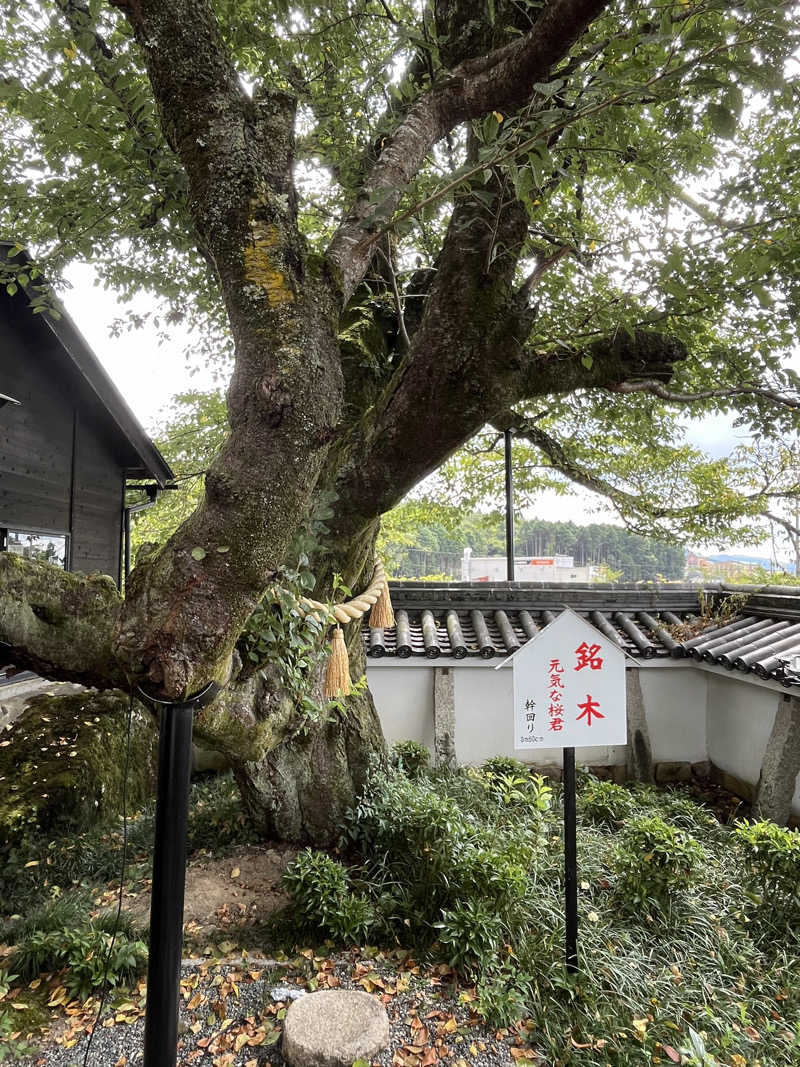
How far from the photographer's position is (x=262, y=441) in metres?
2.20

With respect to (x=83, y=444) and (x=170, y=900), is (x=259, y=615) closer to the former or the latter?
(x=170, y=900)

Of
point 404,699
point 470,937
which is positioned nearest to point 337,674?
point 470,937

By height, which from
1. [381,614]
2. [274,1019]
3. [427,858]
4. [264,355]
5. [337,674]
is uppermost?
[264,355]

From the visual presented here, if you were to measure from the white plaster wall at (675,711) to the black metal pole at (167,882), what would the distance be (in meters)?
6.84

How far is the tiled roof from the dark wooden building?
433 centimetres

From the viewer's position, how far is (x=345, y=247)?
2.59 metres

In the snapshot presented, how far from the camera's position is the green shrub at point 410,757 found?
19.0 ft

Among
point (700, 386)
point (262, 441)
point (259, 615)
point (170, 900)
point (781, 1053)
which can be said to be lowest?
point (781, 1053)

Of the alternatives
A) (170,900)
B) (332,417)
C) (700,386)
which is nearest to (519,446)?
(700,386)

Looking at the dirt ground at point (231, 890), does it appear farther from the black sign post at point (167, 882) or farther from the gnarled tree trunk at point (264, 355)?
the black sign post at point (167, 882)

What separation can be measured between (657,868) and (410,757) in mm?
2530

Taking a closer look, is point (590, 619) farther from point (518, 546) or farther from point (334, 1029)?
point (334, 1029)

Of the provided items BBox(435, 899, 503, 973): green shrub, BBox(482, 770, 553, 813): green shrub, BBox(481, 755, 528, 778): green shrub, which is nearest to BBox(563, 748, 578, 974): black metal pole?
BBox(435, 899, 503, 973): green shrub

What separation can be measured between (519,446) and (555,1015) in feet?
25.8
